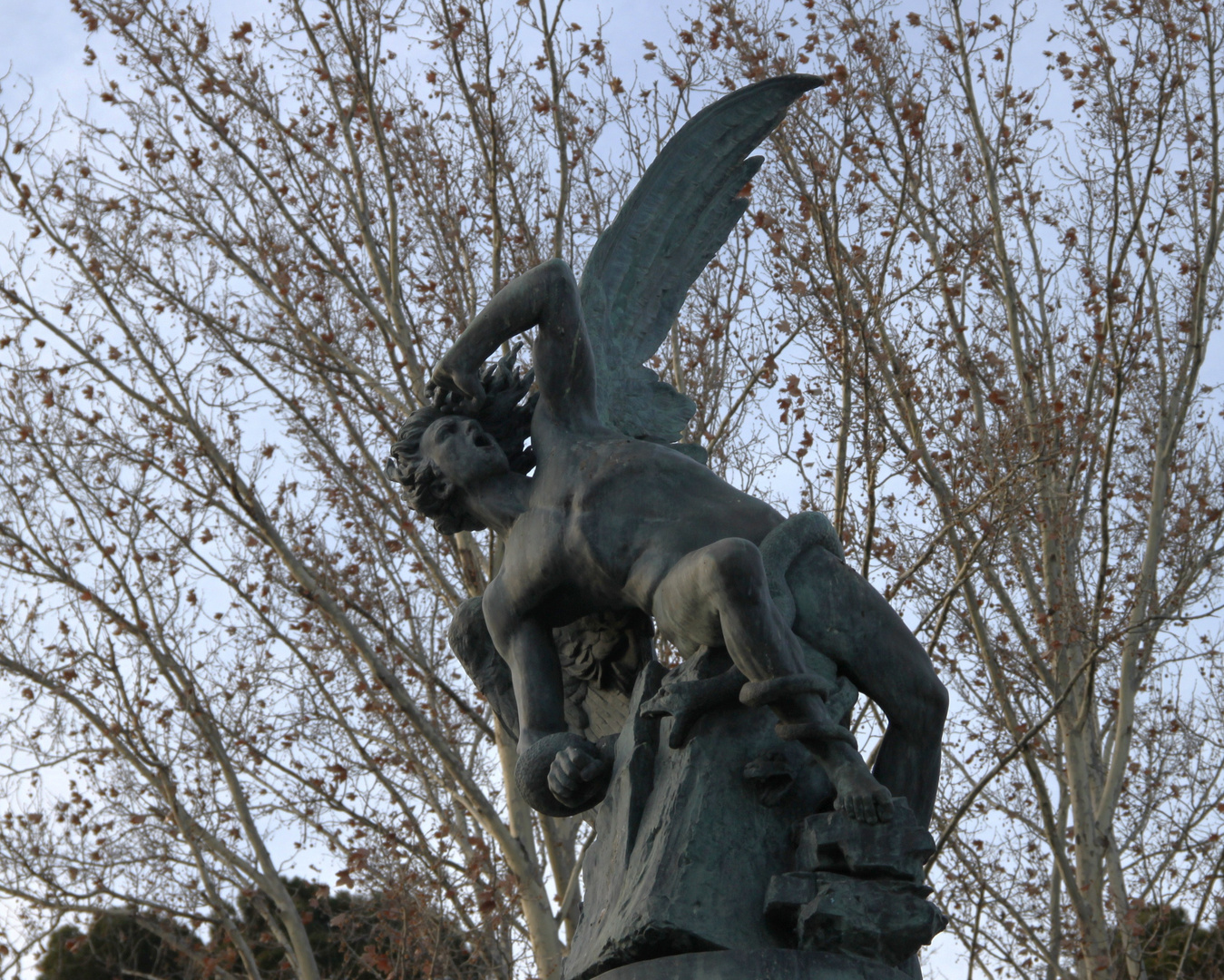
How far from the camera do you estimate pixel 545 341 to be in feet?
11.1

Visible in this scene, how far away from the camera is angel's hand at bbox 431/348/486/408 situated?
341 cm

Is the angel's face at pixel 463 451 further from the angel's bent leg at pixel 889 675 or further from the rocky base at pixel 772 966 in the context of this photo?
the rocky base at pixel 772 966

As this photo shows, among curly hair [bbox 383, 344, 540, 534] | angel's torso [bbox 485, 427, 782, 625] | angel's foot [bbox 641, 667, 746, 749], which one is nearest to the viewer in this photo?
angel's foot [bbox 641, 667, 746, 749]

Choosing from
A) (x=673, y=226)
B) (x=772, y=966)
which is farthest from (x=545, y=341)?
(x=772, y=966)

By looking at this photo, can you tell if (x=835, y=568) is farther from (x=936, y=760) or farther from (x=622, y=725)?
(x=622, y=725)

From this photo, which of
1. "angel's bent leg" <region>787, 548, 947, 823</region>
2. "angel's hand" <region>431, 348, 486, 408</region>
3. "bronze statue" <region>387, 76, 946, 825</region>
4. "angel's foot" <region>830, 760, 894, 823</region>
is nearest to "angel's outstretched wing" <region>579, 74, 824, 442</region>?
"bronze statue" <region>387, 76, 946, 825</region>

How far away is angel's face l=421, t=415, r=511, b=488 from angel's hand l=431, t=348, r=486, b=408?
7cm

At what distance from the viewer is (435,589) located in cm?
820

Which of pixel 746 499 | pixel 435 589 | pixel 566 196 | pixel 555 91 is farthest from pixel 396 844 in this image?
pixel 746 499

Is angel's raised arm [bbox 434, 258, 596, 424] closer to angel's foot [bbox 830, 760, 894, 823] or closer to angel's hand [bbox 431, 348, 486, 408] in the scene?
angel's hand [bbox 431, 348, 486, 408]

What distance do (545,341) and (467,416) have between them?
1.03 ft

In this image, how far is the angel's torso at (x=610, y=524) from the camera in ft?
10.1

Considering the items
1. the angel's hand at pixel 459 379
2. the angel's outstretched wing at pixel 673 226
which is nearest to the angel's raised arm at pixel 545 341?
the angel's hand at pixel 459 379

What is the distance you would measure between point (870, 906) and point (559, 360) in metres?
1.51
